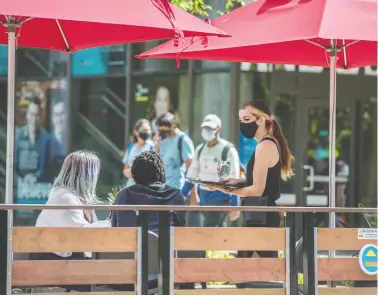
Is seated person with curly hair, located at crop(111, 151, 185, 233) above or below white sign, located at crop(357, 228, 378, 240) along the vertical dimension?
above

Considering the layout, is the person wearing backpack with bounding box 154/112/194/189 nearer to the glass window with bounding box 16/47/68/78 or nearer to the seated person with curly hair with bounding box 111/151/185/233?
the glass window with bounding box 16/47/68/78

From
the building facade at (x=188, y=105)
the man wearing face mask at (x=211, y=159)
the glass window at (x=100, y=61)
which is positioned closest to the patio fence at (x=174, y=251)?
the man wearing face mask at (x=211, y=159)

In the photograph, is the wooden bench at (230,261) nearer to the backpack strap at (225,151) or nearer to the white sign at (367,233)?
the white sign at (367,233)

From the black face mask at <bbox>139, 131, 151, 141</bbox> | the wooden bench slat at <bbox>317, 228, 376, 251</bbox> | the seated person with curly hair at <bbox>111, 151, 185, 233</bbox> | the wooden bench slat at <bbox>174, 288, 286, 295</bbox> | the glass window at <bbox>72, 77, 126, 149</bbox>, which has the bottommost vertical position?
the wooden bench slat at <bbox>174, 288, 286, 295</bbox>

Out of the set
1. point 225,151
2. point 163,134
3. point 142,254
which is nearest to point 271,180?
point 142,254

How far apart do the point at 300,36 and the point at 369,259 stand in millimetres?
1681

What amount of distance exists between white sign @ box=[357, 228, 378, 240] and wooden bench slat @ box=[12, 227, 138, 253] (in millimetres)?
1562

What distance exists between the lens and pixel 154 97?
13.9 m

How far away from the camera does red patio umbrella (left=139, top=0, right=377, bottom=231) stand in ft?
21.9

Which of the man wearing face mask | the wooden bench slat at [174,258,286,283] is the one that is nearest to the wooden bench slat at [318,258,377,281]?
the wooden bench slat at [174,258,286,283]

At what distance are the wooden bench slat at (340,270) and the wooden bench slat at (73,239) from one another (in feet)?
4.28

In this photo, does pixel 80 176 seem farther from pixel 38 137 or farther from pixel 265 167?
pixel 38 137

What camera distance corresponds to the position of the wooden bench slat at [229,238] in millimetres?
5855

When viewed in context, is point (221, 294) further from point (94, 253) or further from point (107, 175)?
point (107, 175)
